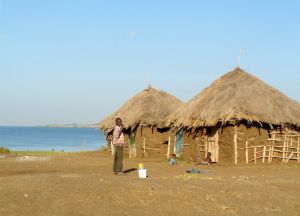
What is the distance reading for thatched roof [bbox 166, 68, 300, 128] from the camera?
805 inches

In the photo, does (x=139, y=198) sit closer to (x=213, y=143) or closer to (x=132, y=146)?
(x=213, y=143)

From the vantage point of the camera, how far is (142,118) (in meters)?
25.9

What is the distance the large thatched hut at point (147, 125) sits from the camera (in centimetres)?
2567

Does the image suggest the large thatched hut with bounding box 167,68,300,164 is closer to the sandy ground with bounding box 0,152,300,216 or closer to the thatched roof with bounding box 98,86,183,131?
the thatched roof with bounding box 98,86,183,131

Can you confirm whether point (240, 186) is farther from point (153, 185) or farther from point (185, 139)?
point (185, 139)

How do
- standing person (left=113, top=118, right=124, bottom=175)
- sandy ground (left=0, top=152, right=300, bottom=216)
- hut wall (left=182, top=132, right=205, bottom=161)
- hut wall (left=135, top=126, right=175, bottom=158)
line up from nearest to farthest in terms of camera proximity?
sandy ground (left=0, top=152, right=300, bottom=216) < standing person (left=113, top=118, right=124, bottom=175) < hut wall (left=182, top=132, right=205, bottom=161) < hut wall (left=135, top=126, right=175, bottom=158)

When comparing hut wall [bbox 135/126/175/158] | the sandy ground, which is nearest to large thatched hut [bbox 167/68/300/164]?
hut wall [bbox 135/126/175/158]

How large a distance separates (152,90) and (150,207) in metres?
20.3

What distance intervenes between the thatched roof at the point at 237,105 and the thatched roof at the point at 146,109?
2091 mm

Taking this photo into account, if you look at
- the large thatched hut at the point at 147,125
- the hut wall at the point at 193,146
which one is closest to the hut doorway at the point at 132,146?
the large thatched hut at the point at 147,125

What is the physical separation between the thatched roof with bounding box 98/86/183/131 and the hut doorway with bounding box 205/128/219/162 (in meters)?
4.54

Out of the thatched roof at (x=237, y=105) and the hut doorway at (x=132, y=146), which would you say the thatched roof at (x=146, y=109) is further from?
the thatched roof at (x=237, y=105)

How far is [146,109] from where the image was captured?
26.8 meters

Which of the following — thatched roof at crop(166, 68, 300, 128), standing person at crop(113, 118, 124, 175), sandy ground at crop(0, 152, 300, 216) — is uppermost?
thatched roof at crop(166, 68, 300, 128)
